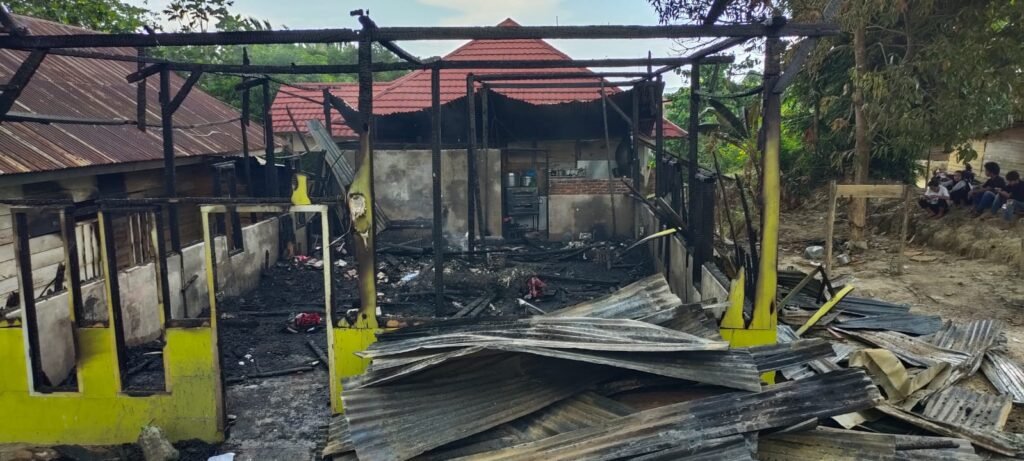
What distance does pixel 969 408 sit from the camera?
17.3ft

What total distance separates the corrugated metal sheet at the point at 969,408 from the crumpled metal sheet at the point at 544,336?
2322 mm

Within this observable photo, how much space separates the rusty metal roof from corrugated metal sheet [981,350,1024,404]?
32.7ft

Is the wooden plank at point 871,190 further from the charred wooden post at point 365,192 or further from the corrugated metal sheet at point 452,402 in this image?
the charred wooden post at point 365,192

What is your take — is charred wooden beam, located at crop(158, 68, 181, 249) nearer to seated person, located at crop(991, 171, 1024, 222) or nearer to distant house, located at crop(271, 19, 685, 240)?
distant house, located at crop(271, 19, 685, 240)

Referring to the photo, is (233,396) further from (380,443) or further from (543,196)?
(543,196)

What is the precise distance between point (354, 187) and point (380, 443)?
2.05 meters

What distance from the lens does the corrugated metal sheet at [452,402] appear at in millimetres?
4098

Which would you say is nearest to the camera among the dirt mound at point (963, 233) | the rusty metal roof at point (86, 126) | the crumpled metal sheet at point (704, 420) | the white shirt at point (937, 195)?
the crumpled metal sheet at point (704, 420)

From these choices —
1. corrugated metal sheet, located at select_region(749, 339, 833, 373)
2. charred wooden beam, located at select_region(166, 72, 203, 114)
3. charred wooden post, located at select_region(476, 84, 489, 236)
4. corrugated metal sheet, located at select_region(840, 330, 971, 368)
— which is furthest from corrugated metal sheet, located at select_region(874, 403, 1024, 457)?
charred wooden post, located at select_region(476, 84, 489, 236)

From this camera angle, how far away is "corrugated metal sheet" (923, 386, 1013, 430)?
5.03 meters

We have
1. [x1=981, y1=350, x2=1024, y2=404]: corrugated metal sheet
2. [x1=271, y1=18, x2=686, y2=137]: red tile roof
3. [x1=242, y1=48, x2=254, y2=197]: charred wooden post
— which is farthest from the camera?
[x1=271, y1=18, x2=686, y2=137]: red tile roof

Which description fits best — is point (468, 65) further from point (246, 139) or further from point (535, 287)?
point (246, 139)

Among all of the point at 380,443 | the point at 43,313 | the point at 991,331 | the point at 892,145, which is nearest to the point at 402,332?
the point at 380,443

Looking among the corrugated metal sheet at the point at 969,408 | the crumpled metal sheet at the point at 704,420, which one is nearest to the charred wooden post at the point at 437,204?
the crumpled metal sheet at the point at 704,420
